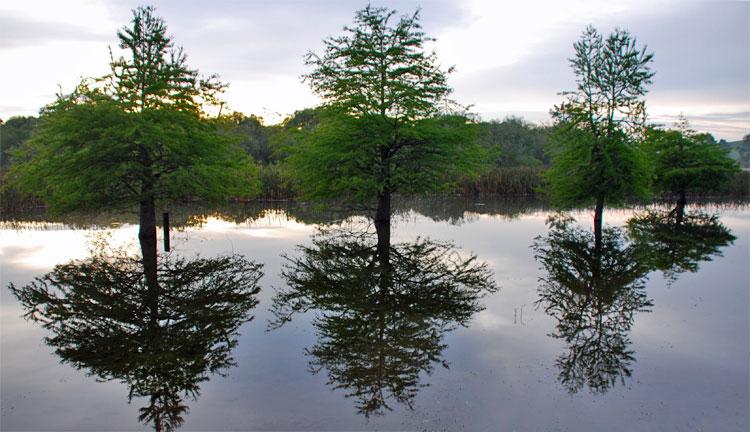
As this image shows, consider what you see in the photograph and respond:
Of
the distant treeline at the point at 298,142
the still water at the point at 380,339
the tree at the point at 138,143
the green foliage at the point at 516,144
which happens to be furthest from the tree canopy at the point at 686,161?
the green foliage at the point at 516,144

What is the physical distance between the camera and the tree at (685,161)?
1379 inches

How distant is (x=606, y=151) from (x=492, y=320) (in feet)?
55.0

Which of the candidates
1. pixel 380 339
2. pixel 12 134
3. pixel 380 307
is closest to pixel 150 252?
pixel 380 307

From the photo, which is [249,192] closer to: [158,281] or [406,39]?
[158,281]

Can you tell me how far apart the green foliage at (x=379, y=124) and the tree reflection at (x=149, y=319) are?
22.0 feet

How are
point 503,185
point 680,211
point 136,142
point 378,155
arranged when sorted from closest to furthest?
point 136,142, point 378,155, point 680,211, point 503,185

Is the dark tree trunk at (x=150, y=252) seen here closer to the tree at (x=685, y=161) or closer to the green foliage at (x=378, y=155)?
the green foliage at (x=378, y=155)

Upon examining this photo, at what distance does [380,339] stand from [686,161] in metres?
34.4

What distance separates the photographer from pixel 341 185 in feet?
70.1

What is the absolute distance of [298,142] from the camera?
75.2ft

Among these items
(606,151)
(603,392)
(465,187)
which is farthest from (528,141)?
(603,392)

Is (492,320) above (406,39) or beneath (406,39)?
beneath

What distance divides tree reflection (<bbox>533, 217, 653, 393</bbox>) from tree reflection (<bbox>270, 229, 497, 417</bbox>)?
76.4 inches

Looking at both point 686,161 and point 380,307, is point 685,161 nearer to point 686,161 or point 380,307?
point 686,161
